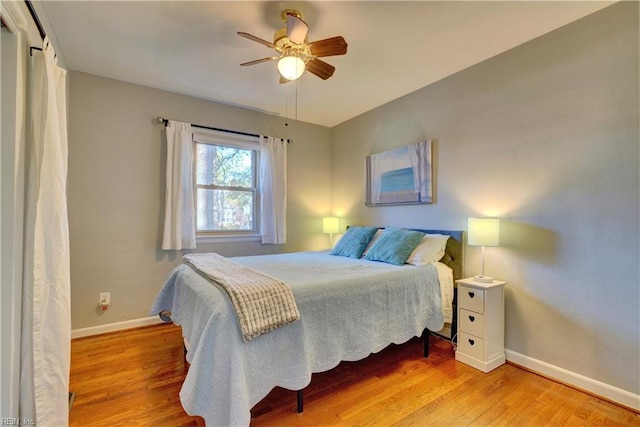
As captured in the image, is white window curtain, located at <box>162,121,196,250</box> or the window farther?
the window

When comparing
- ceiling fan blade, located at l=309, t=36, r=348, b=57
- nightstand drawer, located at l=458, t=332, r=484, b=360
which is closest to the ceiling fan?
ceiling fan blade, located at l=309, t=36, r=348, b=57

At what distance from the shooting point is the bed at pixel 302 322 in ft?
A: 4.66

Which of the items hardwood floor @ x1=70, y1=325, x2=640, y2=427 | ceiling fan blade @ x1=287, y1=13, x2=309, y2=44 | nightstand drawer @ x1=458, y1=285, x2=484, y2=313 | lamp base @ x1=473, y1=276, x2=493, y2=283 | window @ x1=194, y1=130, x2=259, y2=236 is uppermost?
ceiling fan blade @ x1=287, y1=13, x2=309, y2=44

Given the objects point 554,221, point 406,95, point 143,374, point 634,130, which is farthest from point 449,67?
point 143,374

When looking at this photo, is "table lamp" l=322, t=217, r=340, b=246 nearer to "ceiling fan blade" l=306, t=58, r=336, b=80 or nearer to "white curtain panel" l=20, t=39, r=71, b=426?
"ceiling fan blade" l=306, t=58, r=336, b=80

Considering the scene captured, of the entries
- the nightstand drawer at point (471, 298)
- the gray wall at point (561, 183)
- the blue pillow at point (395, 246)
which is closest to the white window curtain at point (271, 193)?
the blue pillow at point (395, 246)

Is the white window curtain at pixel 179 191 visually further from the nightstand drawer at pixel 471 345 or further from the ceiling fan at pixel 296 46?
the nightstand drawer at pixel 471 345

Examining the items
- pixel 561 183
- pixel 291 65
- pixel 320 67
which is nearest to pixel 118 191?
pixel 291 65

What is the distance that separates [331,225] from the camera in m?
4.12

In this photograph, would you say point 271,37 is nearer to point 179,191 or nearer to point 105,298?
point 179,191

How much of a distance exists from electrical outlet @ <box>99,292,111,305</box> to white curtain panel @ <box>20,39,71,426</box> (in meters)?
1.47

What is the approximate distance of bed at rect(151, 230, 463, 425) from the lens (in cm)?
142

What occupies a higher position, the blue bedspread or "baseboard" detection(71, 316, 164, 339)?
the blue bedspread

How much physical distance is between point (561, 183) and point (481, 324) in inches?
46.4
